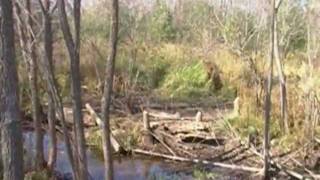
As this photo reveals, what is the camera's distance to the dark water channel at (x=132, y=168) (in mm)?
11188

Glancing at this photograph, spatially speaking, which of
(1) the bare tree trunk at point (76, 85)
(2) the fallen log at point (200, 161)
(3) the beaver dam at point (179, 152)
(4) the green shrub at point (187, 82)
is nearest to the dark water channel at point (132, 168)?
(3) the beaver dam at point (179, 152)

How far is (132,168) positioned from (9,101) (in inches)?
308

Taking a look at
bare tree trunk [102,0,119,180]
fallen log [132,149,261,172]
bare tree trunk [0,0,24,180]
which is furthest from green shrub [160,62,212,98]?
bare tree trunk [0,0,24,180]

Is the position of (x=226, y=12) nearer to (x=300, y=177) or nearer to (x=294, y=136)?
(x=294, y=136)

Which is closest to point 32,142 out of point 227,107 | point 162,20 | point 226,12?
point 227,107

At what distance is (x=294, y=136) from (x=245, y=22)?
643cm

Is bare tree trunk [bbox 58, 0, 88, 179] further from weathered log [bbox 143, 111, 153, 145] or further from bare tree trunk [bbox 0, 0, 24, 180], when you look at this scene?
weathered log [bbox 143, 111, 153, 145]

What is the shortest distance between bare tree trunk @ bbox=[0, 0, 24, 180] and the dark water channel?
6091 millimetres

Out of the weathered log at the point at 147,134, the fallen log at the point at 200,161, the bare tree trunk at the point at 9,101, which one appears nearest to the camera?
the bare tree trunk at the point at 9,101

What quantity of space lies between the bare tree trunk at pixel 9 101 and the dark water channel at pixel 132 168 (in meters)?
6.09

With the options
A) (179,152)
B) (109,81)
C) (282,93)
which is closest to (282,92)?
(282,93)

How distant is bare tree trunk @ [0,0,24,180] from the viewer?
4340 millimetres

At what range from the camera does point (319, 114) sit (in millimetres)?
12133

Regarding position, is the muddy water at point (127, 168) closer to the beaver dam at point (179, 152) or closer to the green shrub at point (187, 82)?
the beaver dam at point (179, 152)
